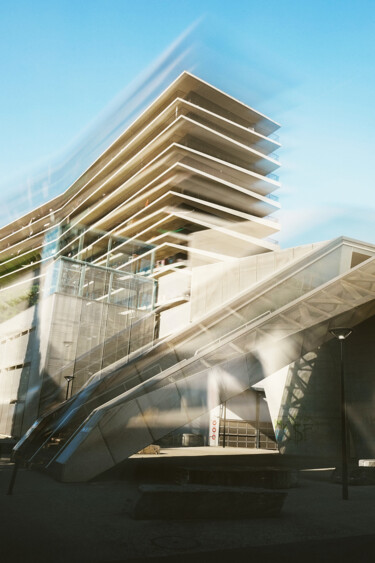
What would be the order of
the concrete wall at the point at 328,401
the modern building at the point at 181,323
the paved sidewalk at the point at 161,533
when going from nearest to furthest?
the paved sidewalk at the point at 161,533
the modern building at the point at 181,323
the concrete wall at the point at 328,401

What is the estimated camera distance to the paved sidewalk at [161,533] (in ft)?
20.0

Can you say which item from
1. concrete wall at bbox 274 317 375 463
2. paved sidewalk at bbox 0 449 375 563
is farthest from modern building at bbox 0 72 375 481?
paved sidewalk at bbox 0 449 375 563

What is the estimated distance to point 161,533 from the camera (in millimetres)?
7422

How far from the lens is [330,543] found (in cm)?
708

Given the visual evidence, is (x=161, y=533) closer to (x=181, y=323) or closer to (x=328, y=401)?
(x=328, y=401)

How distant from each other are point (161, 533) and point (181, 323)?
107 ft

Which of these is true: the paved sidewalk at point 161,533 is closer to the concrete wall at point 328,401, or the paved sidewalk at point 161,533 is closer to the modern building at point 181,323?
the modern building at point 181,323

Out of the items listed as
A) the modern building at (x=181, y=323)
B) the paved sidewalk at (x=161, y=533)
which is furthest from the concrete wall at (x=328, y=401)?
the paved sidewalk at (x=161, y=533)

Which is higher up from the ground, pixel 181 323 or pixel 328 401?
pixel 181 323

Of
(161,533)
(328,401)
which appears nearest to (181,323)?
(328,401)

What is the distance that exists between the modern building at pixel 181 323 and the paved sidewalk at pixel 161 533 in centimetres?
420

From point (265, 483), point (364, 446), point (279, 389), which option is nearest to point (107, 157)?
point (279, 389)

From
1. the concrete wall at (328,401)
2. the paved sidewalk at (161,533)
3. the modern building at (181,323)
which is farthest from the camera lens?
the concrete wall at (328,401)

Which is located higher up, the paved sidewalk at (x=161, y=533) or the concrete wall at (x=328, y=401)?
the concrete wall at (x=328, y=401)
